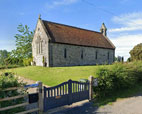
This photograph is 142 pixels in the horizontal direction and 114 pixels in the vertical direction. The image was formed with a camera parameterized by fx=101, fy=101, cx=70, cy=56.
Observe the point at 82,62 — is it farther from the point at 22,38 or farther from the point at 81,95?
the point at 22,38

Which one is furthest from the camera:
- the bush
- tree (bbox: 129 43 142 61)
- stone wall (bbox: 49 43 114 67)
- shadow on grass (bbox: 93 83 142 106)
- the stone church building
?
tree (bbox: 129 43 142 61)

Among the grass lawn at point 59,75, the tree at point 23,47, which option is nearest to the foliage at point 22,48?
the tree at point 23,47

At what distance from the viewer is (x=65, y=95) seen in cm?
584

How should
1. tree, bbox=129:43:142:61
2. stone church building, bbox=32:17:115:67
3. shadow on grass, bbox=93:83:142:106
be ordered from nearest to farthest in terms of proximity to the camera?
1. shadow on grass, bbox=93:83:142:106
2. stone church building, bbox=32:17:115:67
3. tree, bbox=129:43:142:61

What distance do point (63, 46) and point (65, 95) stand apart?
685 inches

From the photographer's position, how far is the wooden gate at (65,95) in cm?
522

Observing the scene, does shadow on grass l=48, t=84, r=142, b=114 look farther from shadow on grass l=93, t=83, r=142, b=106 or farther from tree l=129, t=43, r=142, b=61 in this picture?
tree l=129, t=43, r=142, b=61

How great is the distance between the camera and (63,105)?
578 centimetres

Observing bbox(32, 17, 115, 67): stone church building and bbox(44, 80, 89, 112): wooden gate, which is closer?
bbox(44, 80, 89, 112): wooden gate

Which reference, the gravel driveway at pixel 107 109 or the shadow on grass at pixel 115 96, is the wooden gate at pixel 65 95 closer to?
the gravel driveway at pixel 107 109

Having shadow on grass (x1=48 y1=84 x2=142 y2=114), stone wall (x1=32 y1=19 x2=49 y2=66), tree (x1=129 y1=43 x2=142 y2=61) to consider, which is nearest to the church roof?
stone wall (x1=32 y1=19 x2=49 y2=66)

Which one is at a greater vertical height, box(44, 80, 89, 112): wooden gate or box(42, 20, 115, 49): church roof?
box(42, 20, 115, 49): church roof

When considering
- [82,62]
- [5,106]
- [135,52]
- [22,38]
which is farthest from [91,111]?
[22,38]

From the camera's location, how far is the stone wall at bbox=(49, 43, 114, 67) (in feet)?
70.1
